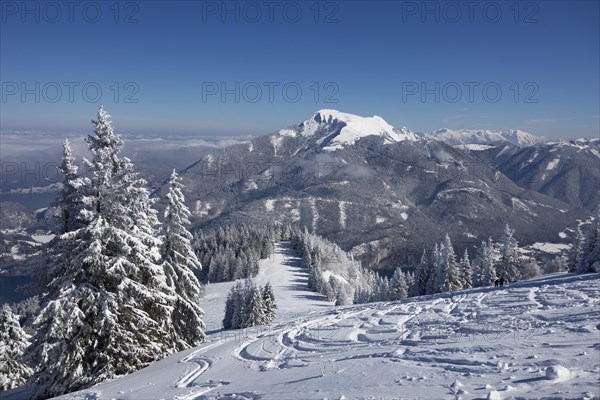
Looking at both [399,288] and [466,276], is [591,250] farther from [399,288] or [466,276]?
[399,288]

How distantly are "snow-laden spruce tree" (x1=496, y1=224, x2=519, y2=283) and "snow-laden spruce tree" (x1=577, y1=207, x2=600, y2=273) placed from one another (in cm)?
932

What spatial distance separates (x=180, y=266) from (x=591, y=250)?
44.7 metres

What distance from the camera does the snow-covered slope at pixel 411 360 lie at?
890 centimetres

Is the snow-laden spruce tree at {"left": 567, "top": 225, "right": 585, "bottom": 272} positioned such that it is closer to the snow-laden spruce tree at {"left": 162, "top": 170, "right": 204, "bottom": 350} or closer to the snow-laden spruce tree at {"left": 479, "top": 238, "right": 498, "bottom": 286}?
the snow-laden spruce tree at {"left": 479, "top": 238, "right": 498, "bottom": 286}

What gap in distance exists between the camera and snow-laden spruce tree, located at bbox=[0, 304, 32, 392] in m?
29.3

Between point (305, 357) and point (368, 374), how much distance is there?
13.2ft

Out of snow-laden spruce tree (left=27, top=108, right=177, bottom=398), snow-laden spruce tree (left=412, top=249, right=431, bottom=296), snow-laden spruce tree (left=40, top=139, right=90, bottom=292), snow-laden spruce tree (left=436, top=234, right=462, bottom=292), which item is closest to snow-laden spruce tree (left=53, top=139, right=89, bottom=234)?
snow-laden spruce tree (left=40, top=139, right=90, bottom=292)

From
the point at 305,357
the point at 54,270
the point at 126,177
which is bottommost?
the point at 305,357

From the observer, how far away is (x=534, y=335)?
41.5ft

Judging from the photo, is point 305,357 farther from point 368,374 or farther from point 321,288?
point 321,288

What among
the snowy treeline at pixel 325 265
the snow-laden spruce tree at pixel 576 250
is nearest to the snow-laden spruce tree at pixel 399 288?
the snow-laden spruce tree at pixel 576 250

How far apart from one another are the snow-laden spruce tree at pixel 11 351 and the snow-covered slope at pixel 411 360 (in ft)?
42.5

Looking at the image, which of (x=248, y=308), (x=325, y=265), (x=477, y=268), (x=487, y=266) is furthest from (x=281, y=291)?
(x=487, y=266)

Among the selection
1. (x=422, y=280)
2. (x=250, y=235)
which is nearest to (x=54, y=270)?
(x=422, y=280)
